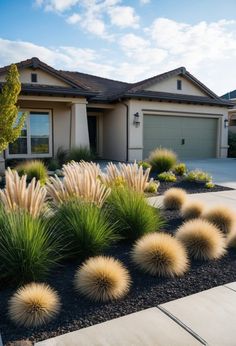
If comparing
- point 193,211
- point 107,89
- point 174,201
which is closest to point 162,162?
point 174,201

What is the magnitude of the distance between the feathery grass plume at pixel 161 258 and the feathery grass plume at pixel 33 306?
1.15 meters

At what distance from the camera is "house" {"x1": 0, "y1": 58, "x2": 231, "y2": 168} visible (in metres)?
15.4

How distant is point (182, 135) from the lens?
1878 cm

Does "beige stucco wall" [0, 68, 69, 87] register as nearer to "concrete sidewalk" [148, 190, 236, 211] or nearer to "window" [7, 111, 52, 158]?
"window" [7, 111, 52, 158]

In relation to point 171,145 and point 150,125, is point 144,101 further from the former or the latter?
point 171,145

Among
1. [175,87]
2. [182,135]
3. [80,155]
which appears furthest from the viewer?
[182,135]

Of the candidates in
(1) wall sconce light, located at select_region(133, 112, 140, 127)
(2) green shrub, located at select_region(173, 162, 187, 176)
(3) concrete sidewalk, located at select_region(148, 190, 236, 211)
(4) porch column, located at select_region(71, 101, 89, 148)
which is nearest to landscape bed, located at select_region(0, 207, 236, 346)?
(3) concrete sidewalk, located at select_region(148, 190, 236, 211)

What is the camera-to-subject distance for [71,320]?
2863 millimetres

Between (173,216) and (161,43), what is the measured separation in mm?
7662

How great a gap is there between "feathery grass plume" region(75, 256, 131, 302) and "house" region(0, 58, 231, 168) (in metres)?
12.4

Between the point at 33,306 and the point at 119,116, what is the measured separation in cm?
1535

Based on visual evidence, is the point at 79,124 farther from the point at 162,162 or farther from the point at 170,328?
the point at 170,328

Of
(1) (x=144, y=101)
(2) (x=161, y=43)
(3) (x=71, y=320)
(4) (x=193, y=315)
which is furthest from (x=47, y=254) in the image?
(1) (x=144, y=101)

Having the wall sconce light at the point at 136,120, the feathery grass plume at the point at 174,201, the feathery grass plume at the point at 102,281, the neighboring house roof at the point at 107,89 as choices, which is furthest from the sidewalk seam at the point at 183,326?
the wall sconce light at the point at 136,120
